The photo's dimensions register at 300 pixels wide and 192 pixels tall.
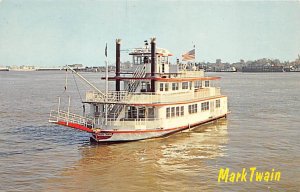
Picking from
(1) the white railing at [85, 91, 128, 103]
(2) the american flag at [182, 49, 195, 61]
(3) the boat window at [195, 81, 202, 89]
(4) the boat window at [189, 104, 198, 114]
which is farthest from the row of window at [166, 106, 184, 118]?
(3) the boat window at [195, 81, 202, 89]

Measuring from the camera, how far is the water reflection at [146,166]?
70.2 ft

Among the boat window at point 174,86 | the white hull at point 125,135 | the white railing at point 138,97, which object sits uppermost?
the boat window at point 174,86

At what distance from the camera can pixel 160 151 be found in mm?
28828

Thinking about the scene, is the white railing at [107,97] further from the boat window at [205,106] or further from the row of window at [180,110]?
the boat window at [205,106]

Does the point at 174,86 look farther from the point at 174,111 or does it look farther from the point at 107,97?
the point at 107,97

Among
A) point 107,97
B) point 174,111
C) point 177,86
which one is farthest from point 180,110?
point 107,97

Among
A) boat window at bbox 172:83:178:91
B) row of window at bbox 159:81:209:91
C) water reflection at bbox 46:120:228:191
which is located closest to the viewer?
water reflection at bbox 46:120:228:191

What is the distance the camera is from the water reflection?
21406mm

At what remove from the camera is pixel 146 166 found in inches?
985

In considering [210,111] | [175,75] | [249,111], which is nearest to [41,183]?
[175,75]

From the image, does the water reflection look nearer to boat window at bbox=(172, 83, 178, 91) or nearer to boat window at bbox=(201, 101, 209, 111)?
boat window at bbox=(172, 83, 178, 91)

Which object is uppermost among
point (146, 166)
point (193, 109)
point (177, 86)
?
point (177, 86)

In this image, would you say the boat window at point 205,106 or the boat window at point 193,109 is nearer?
the boat window at point 193,109

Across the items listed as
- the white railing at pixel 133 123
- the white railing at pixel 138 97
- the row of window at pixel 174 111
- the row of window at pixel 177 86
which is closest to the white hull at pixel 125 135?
the white railing at pixel 133 123
